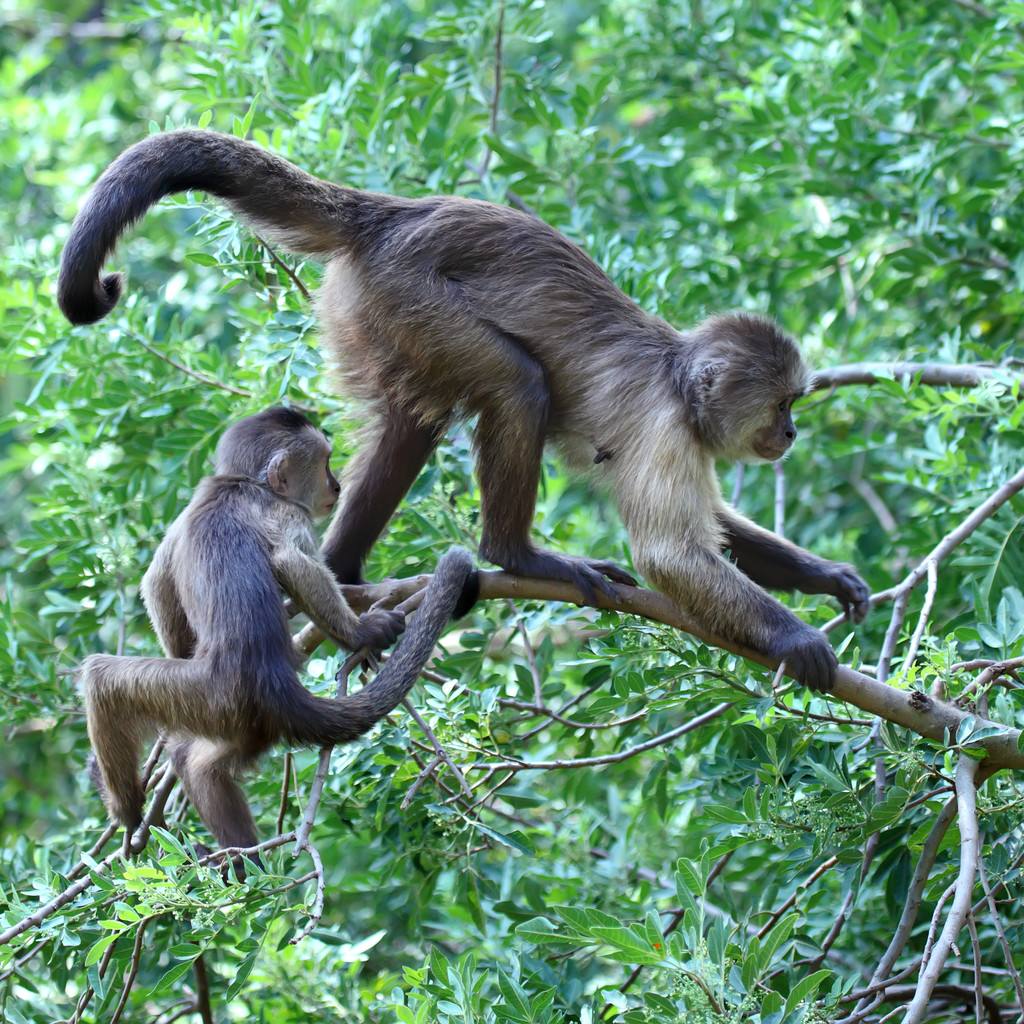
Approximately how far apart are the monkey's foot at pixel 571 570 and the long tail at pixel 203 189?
134cm

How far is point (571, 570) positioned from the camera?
4.47 metres

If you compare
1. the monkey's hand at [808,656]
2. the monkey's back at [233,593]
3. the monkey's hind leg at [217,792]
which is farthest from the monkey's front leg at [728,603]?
the monkey's hind leg at [217,792]

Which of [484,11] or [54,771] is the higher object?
[484,11]

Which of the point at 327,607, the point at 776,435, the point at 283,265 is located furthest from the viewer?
the point at 776,435

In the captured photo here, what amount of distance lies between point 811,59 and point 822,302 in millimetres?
1887

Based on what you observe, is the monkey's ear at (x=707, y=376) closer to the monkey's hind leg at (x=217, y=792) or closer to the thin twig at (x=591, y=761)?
the thin twig at (x=591, y=761)

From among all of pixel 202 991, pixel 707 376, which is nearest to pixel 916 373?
pixel 707 376

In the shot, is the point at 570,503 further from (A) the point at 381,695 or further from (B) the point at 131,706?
(B) the point at 131,706

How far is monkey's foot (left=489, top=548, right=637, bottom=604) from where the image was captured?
4.31 metres

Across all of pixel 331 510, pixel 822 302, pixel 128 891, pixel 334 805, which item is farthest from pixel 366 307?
pixel 822 302

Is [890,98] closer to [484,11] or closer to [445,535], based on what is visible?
[484,11]

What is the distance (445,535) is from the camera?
16.6 ft

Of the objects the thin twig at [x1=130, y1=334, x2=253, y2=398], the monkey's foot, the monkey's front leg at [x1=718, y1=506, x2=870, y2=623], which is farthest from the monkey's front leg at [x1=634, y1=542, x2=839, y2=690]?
the thin twig at [x1=130, y1=334, x2=253, y2=398]

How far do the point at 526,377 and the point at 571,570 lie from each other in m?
0.77
